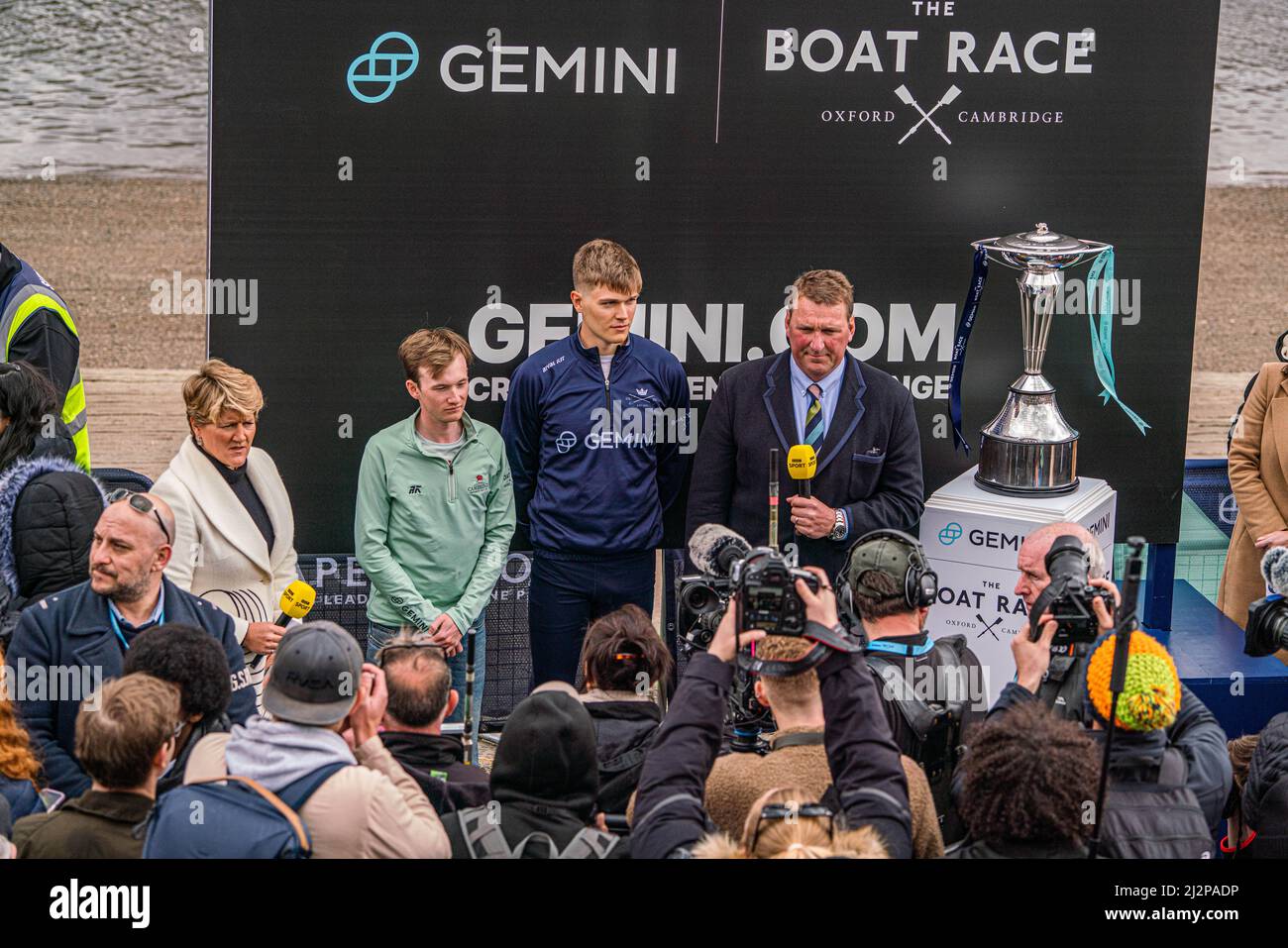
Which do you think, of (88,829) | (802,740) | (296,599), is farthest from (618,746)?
(88,829)

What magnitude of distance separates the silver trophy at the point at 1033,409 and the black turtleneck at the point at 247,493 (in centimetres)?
251

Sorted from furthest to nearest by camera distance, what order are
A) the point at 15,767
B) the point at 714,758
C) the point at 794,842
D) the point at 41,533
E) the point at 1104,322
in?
the point at 1104,322
the point at 41,533
the point at 15,767
the point at 714,758
the point at 794,842

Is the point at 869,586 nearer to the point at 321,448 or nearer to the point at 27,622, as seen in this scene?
the point at 27,622

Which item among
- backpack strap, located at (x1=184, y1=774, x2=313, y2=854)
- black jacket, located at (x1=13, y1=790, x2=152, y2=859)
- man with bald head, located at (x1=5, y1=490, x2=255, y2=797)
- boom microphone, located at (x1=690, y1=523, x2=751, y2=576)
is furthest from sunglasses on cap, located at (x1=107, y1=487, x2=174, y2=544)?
boom microphone, located at (x1=690, y1=523, x2=751, y2=576)

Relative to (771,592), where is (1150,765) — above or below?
below

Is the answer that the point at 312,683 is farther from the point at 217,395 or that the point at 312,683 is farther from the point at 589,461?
the point at 589,461

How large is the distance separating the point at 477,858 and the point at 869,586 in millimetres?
1314

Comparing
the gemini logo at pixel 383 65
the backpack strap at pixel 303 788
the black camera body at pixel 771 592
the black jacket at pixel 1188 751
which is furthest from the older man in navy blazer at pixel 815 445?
the backpack strap at pixel 303 788

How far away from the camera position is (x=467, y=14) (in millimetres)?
5918

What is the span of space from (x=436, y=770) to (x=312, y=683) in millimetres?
518

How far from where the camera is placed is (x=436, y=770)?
12.8 ft

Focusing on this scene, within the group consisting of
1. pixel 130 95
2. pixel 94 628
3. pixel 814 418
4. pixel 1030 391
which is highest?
pixel 130 95

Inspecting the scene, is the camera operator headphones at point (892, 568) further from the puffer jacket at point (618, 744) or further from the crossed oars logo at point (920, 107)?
the crossed oars logo at point (920, 107)

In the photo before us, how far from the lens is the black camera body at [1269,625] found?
4.18 metres
